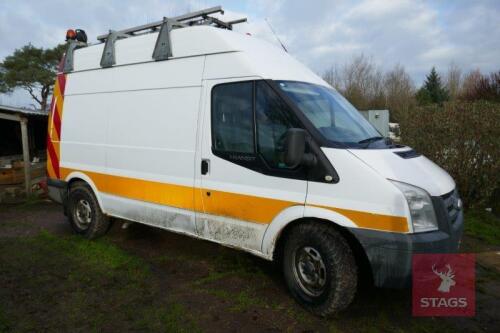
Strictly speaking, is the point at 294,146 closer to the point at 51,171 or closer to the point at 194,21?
the point at 194,21

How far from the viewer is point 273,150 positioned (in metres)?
3.81

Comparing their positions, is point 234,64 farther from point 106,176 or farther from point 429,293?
point 429,293

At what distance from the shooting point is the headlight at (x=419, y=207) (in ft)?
10.6

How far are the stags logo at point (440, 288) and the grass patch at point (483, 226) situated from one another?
2.19 metres

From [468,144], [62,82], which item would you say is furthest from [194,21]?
[468,144]

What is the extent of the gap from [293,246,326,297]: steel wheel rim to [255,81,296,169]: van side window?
0.81 m

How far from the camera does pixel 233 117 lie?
4141 mm

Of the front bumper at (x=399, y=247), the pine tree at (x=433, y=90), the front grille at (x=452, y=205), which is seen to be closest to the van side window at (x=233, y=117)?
the front bumper at (x=399, y=247)

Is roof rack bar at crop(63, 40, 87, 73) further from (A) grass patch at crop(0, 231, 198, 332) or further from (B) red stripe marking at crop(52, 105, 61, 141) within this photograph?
(A) grass patch at crop(0, 231, 198, 332)

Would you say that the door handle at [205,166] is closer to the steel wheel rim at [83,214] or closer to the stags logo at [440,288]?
the stags logo at [440,288]

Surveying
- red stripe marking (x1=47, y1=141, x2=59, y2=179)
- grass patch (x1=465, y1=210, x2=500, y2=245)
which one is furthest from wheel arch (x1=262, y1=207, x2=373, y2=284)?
red stripe marking (x1=47, y1=141, x2=59, y2=179)

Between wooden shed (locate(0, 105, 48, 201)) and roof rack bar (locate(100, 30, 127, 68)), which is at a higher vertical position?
roof rack bar (locate(100, 30, 127, 68))

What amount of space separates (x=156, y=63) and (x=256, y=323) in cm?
308

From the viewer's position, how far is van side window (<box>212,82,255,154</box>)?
158 inches
